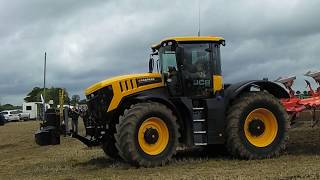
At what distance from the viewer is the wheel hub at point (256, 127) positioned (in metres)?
12.5

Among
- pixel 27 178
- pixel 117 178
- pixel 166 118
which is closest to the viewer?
pixel 117 178

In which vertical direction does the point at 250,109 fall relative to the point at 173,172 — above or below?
above

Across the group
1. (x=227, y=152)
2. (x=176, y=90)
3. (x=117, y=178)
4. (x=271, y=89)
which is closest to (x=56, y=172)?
(x=117, y=178)

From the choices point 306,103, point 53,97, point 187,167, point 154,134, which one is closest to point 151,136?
point 154,134

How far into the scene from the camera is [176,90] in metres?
12.3

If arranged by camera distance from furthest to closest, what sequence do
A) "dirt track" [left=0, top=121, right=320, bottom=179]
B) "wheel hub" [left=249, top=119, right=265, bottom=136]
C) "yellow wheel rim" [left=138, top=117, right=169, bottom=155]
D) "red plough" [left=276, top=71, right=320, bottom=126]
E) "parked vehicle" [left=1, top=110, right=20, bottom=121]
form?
"parked vehicle" [left=1, top=110, right=20, bottom=121], "red plough" [left=276, top=71, right=320, bottom=126], "wheel hub" [left=249, top=119, right=265, bottom=136], "yellow wheel rim" [left=138, top=117, right=169, bottom=155], "dirt track" [left=0, top=121, right=320, bottom=179]

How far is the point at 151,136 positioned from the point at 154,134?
0.08 m

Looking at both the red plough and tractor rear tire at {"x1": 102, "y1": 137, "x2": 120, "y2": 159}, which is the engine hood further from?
the red plough

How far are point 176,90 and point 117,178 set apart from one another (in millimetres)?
2954

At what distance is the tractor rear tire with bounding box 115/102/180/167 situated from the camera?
443 inches

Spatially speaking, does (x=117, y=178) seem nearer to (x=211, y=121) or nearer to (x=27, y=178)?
(x=27, y=178)

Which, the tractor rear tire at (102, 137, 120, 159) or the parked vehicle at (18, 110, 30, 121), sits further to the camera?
the parked vehicle at (18, 110, 30, 121)

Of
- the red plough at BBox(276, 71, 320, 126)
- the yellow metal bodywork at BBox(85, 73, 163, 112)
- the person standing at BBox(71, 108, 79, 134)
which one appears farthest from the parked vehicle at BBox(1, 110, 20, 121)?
the yellow metal bodywork at BBox(85, 73, 163, 112)

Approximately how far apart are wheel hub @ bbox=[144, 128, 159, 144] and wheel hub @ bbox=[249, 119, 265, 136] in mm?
2259
